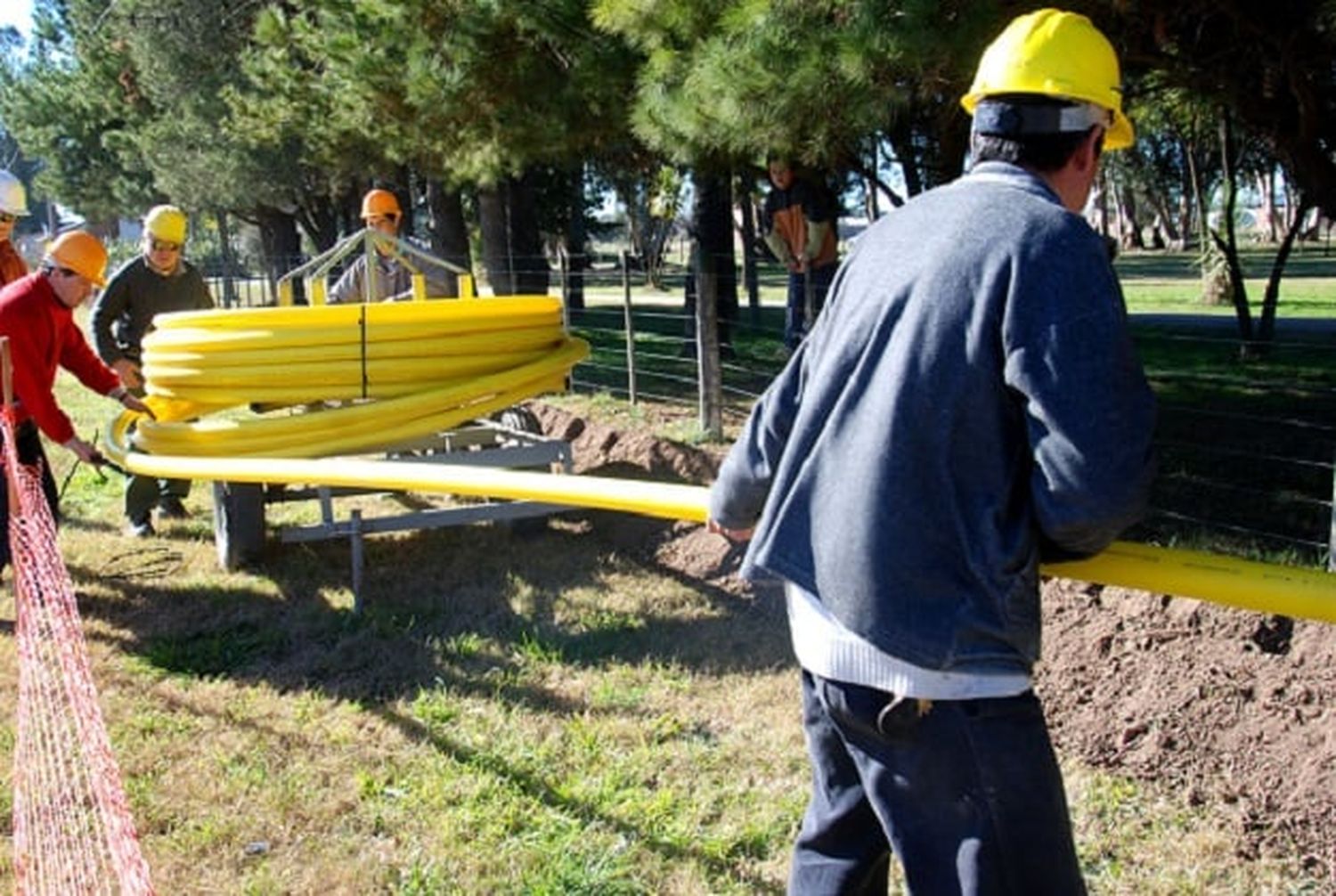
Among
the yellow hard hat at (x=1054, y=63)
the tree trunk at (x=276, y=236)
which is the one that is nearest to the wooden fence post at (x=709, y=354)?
the yellow hard hat at (x=1054, y=63)

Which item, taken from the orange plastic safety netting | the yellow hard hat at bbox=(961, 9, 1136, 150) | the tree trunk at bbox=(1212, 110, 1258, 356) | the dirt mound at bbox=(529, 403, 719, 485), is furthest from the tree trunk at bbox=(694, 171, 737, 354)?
the yellow hard hat at bbox=(961, 9, 1136, 150)

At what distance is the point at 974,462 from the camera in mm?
1855

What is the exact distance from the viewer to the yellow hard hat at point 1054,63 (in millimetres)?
1879

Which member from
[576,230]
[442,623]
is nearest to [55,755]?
[442,623]

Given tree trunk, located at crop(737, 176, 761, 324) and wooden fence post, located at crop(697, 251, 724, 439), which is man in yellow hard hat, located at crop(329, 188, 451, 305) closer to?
wooden fence post, located at crop(697, 251, 724, 439)

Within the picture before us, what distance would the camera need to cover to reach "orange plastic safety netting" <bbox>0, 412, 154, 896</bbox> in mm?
3502

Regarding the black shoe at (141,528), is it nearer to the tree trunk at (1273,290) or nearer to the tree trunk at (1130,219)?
the tree trunk at (1273,290)

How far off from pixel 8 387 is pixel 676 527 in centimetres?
311

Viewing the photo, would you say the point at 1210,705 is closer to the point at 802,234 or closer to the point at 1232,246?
the point at 802,234

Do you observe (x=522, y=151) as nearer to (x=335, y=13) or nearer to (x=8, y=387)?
(x=335, y=13)

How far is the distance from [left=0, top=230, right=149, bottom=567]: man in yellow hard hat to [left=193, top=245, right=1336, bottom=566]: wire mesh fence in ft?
12.4

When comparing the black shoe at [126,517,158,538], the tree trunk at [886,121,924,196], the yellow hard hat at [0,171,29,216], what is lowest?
the black shoe at [126,517,158,538]

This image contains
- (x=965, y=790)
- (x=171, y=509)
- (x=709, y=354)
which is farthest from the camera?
(x=709, y=354)

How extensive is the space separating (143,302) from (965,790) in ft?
22.1
